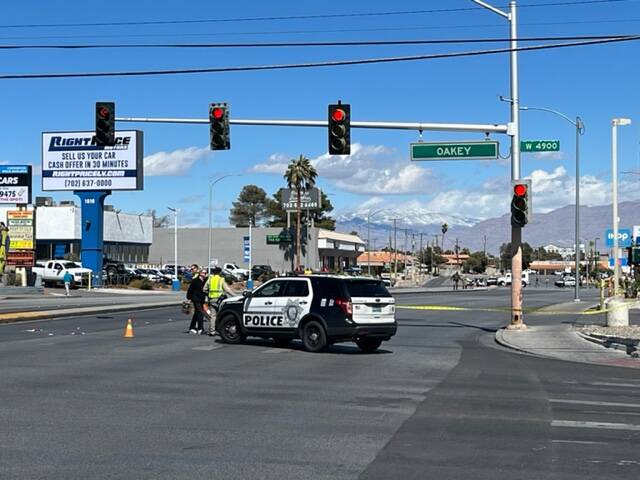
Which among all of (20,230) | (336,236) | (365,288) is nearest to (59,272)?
(20,230)

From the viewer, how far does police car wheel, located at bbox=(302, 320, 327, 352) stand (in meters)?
19.8

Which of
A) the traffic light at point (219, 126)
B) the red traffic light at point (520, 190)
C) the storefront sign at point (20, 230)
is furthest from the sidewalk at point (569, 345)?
the storefront sign at point (20, 230)

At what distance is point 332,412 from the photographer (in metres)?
11.3

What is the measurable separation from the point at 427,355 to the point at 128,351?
21.4 ft

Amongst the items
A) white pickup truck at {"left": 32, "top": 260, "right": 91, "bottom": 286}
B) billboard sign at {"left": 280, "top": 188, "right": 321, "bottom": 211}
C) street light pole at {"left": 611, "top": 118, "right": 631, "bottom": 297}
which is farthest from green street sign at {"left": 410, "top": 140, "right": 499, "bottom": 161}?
billboard sign at {"left": 280, "top": 188, "right": 321, "bottom": 211}

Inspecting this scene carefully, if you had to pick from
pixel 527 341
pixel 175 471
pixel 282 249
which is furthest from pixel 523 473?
pixel 282 249

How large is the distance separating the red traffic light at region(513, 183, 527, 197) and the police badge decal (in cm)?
855

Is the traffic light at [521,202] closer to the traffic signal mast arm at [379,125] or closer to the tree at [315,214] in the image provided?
the traffic signal mast arm at [379,125]

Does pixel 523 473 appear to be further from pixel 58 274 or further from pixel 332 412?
pixel 58 274

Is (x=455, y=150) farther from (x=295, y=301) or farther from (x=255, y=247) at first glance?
(x=255, y=247)

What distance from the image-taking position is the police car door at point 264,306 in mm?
20875

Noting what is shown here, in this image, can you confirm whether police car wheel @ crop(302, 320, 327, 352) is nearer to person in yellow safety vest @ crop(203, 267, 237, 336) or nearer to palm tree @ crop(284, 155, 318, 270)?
person in yellow safety vest @ crop(203, 267, 237, 336)

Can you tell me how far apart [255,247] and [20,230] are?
1890 inches

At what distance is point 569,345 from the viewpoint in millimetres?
22047
